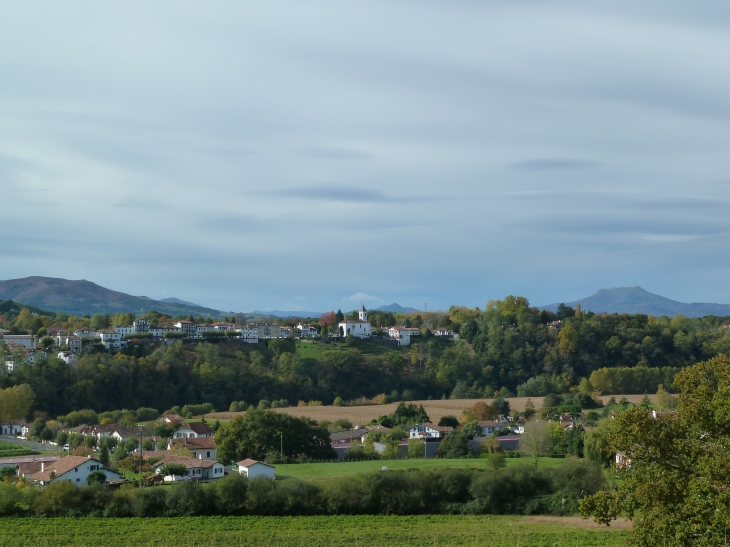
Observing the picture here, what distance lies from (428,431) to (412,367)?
30.0m

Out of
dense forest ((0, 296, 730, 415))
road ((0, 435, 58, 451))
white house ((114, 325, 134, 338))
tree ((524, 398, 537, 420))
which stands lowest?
road ((0, 435, 58, 451))

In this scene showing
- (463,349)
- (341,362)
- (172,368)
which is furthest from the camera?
(463,349)

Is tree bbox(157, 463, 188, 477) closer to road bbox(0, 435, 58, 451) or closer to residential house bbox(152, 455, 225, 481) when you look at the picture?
residential house bbox(152, 455, 225, 481)

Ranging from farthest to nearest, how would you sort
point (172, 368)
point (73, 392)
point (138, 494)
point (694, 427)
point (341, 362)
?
point (341, 362) < point (172, 368) < point (73, 392) < point (138, 494) < point (694, 427)

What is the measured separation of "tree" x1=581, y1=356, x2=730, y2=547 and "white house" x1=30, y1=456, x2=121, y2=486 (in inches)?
925

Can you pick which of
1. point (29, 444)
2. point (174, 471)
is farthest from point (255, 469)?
point (29, 444)

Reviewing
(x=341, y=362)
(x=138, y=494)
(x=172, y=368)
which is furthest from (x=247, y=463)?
(x=341, y=362)

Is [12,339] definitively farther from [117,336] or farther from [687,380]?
[687,380]

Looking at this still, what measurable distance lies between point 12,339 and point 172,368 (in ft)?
60.2

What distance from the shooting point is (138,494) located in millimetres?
25109

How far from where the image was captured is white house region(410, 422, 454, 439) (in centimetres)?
4360

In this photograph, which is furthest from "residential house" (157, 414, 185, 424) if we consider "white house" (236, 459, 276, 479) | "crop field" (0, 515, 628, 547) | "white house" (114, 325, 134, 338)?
"white house" (114, 325, 134, 338)

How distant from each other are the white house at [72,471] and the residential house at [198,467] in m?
2.37

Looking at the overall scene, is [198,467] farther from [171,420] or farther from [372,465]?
[171,420]
